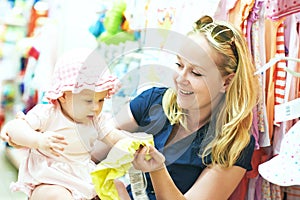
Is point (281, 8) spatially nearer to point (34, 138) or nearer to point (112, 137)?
point (112, 137)

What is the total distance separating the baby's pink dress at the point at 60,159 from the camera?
3.57 feet

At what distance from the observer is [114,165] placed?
1.08 meters

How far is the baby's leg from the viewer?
3.51 feet

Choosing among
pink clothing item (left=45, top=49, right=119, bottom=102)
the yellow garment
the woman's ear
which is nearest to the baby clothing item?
the woman's ear

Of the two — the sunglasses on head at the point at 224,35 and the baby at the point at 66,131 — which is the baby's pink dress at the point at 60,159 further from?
the sunglasses on head at the point at 224,35

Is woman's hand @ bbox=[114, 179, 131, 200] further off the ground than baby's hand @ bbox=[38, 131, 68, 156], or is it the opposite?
baby's hand @ bbox=[38, 131, 68, 156]

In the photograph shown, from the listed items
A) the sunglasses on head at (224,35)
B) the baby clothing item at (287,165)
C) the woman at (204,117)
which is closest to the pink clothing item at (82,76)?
the woman at (204,117)

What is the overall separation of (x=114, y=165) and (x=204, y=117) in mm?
254

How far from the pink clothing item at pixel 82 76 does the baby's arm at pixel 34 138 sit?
0.27 feet

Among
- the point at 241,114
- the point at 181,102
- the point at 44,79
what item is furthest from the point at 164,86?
the point at 44,79

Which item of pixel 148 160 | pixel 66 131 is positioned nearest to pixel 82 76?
pixel 66 131

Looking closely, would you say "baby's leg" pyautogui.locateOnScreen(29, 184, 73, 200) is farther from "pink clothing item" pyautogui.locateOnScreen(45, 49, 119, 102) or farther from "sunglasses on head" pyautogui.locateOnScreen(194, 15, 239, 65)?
"sunglasses on head" pyautogui.locateOnScreen(194, 15, 239, 65)

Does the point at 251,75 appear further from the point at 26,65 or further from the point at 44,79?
the point at 26,65

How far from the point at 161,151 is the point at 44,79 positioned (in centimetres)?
50
